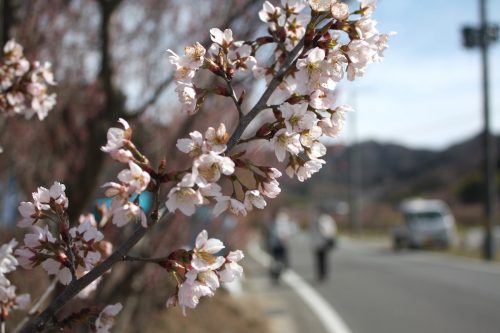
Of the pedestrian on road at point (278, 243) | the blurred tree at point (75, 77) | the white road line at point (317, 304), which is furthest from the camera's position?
the pedestrian on road at point (278, 243)

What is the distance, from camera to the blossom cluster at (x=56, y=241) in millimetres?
1562

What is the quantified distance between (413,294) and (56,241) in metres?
10.3

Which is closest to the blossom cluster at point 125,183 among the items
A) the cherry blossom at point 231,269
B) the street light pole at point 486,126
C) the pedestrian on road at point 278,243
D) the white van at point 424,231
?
the cherry blossom at point 231,269

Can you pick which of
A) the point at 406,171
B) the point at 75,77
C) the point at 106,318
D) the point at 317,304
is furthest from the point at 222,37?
the point at 406,171

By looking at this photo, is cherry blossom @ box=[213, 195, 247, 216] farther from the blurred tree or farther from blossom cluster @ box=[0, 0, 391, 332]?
the blurred tree

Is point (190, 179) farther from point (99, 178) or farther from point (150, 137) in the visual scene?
point (150, 137)

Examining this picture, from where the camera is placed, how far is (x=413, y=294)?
1095cm

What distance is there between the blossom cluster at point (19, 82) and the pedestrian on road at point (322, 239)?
10877 millimetres

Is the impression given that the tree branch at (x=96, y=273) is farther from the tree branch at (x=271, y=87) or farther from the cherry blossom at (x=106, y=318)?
the tree branch at (x=271, y=87)

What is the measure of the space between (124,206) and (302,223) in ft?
172

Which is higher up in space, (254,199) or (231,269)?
(254,199)

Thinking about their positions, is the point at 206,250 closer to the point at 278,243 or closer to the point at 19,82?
the point at 19,82

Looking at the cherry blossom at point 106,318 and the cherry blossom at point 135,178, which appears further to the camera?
the cherry blossom at point 106,318

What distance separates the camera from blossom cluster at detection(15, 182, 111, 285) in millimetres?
1562
